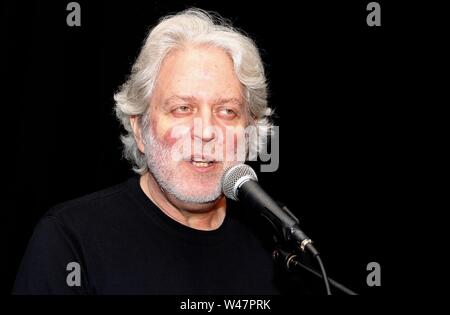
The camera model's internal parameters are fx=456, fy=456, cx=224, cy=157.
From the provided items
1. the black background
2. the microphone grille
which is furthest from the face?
the black background

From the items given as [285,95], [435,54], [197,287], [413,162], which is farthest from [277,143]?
[197,287]

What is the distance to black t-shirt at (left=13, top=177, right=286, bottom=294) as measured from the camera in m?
1.37

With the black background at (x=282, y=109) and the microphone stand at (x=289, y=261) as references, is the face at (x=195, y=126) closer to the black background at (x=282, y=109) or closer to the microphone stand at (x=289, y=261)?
the microphone stand at (x=289, y=261)

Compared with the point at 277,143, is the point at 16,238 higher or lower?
lower

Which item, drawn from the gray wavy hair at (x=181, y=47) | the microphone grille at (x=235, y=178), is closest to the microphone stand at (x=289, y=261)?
the microphone grille at (x=235, y=178)

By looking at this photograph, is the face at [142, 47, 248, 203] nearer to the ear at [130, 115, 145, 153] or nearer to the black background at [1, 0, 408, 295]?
the ear at [130, 115, 145, 153]

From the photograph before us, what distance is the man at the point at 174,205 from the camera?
1.42m

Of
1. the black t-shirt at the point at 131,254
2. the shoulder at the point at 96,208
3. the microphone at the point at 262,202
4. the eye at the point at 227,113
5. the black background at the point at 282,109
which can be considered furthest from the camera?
the black background at the point at 282,109

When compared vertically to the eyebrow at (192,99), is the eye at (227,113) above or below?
below

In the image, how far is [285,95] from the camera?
2.46 meters

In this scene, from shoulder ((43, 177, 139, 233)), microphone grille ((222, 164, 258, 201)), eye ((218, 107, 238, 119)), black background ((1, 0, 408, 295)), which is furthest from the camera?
black background ((1, 0, 408, 295))

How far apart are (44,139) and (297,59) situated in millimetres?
1345

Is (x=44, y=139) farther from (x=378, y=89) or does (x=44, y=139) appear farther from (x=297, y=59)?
(x=378, y=89)

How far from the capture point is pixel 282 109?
246cm
